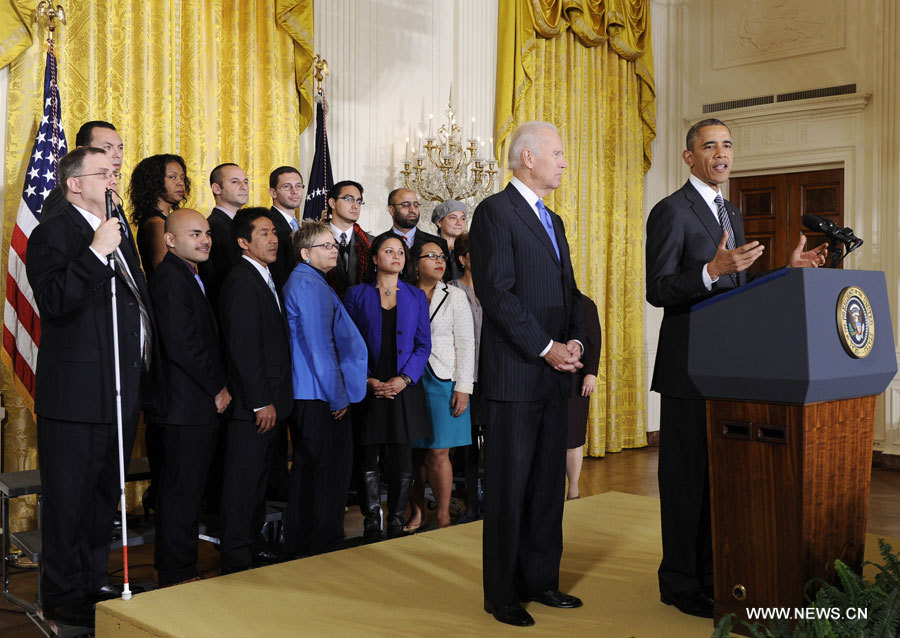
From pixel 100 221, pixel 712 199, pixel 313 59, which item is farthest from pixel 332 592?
pixel 313 59

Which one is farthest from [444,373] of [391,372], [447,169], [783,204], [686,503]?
[783,204]

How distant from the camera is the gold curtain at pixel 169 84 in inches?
184

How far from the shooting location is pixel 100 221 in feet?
10.8

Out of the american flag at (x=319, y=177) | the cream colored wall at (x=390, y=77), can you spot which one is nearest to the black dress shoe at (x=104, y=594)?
the american flag at (x=319, y=177)

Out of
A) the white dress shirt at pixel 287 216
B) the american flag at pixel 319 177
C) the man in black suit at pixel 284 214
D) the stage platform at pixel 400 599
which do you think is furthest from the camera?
the american flag at pixel 319 177

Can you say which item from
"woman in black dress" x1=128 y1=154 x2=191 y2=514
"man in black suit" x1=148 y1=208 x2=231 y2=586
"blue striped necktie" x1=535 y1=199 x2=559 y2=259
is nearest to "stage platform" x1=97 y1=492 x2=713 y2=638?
"man in black suit" x1=148 y1=208 x2=231 y2=586

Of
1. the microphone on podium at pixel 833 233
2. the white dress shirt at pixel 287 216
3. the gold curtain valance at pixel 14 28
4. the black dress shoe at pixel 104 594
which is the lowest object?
the black dress shoe at pixel 104 594

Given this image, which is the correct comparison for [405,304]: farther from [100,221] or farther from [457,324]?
[100,221]

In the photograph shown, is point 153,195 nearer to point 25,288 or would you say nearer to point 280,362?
point 25,288

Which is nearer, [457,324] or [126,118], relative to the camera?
[457,324]

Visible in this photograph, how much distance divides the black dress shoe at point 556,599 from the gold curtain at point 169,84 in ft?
9.36

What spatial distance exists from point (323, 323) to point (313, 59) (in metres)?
2.68

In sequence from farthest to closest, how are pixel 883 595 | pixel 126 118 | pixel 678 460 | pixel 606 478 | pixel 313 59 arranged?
1. pixel 606 478
2. pixel 313 59
3. pixel 126 118
4. pixel 678 460
5. pixel 883 595

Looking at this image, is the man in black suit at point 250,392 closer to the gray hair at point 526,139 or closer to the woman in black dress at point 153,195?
the woman in black dress at point 153,195
